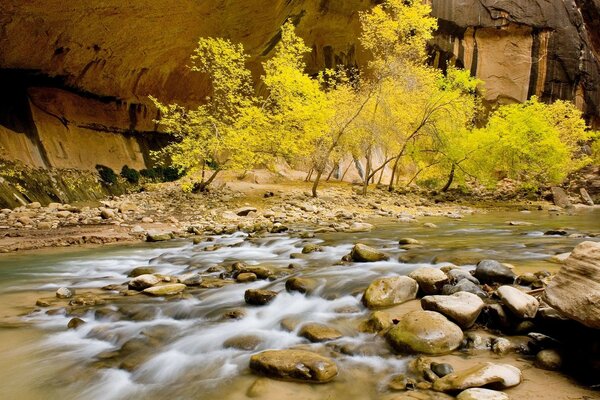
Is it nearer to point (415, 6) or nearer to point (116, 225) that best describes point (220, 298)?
point (116, 225)

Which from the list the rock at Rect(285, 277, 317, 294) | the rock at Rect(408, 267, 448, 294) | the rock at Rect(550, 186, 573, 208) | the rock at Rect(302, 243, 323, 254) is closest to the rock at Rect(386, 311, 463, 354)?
the rock at Rect(408, 267, 448, 294)

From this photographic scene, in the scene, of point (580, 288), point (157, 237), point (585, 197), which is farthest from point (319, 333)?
point (585, 197)

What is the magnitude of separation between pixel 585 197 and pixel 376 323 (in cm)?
2222

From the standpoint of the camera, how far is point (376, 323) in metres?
3.50

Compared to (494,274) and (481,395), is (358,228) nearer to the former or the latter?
(494,274)

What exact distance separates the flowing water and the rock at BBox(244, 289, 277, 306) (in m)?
0.09

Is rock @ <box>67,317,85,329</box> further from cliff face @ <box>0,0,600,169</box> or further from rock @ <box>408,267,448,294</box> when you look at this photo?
cliff face @ <box>0,0,600,169</box>

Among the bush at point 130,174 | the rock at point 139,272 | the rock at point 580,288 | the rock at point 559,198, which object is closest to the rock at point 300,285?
the rock at point 139,272

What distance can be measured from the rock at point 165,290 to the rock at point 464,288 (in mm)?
3126

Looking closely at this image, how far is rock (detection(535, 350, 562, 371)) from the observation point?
2.70m

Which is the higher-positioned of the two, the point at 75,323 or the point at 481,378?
the point at 481,378

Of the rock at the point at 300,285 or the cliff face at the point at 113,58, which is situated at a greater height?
the cliff face at the point at 113,58

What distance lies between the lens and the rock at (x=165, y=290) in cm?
494

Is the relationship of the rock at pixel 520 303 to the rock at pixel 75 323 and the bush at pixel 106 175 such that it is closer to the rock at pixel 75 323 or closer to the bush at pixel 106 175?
the rock at pixel 75 323
